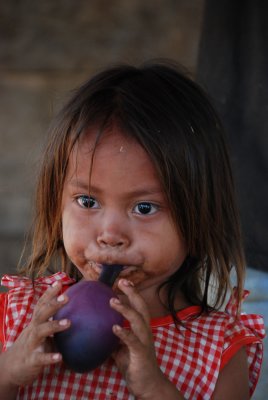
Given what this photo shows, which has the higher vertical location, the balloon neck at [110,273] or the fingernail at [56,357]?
the balloon neck at [110,273]

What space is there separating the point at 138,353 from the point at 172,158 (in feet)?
1.27

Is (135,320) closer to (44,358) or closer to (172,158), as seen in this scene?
(44,358)

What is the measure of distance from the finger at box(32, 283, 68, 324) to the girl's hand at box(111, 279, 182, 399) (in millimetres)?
91

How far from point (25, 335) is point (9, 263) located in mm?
2279

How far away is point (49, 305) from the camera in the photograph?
150cm

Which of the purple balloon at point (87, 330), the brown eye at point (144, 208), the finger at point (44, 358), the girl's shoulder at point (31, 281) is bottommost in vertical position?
the finger at point (44, 358)

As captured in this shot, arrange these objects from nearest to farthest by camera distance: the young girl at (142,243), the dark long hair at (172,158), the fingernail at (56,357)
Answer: the fingernail at (56,357), the young girl at (142,243), the dark long hair at (172,158)

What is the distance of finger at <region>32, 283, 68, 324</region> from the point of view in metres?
1.50

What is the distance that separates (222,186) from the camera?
1.84 meters

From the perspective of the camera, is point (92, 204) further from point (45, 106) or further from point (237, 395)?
point (45, 106)

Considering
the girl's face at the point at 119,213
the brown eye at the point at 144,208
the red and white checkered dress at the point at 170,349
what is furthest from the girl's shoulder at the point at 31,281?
the brown eye at the point at 144,208

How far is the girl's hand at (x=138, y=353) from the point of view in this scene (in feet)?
4.94

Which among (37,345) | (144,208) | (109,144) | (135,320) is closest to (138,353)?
(135,320)

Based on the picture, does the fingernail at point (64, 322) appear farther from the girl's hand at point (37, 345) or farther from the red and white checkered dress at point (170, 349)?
the red and white checkered dress at point (170, 349)
